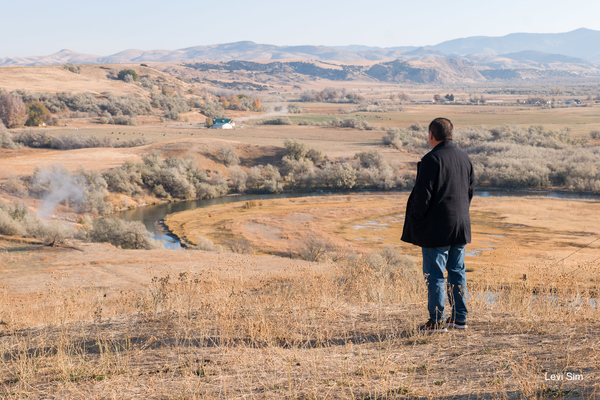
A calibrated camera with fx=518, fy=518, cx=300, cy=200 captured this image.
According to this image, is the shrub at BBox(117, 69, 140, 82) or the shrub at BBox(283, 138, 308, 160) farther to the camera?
the shrub at BBox(117, 69, 140, 82)

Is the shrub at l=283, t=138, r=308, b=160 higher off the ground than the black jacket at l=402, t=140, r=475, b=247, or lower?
lower

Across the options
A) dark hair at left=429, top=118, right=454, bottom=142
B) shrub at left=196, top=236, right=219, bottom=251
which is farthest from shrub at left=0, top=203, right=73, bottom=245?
dark hair at left=429, top=118, right=454, bottom=142

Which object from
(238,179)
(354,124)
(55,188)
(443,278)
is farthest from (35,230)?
(354,124)

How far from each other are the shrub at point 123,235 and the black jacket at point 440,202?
23200 mm

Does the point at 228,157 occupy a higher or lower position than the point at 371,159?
higher

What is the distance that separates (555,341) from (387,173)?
45972 millimetres

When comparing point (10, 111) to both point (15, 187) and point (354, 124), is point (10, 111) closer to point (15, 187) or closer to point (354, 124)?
point (15, 187)

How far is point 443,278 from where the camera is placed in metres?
5.77

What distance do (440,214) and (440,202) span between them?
131 millimetres

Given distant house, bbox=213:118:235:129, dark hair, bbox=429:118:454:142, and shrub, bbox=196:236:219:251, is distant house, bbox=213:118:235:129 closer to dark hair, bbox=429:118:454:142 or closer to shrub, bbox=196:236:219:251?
shrub, bbox=196:236:219:251

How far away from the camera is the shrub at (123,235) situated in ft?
90.1

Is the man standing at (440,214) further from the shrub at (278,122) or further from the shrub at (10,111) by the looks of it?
the shrub at (278,122)

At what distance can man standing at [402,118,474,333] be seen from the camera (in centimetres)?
559

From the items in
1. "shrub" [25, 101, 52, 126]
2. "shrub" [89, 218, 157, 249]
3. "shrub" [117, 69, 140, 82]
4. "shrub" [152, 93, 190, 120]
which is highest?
"shrub" [117, 69, 140, 82]
